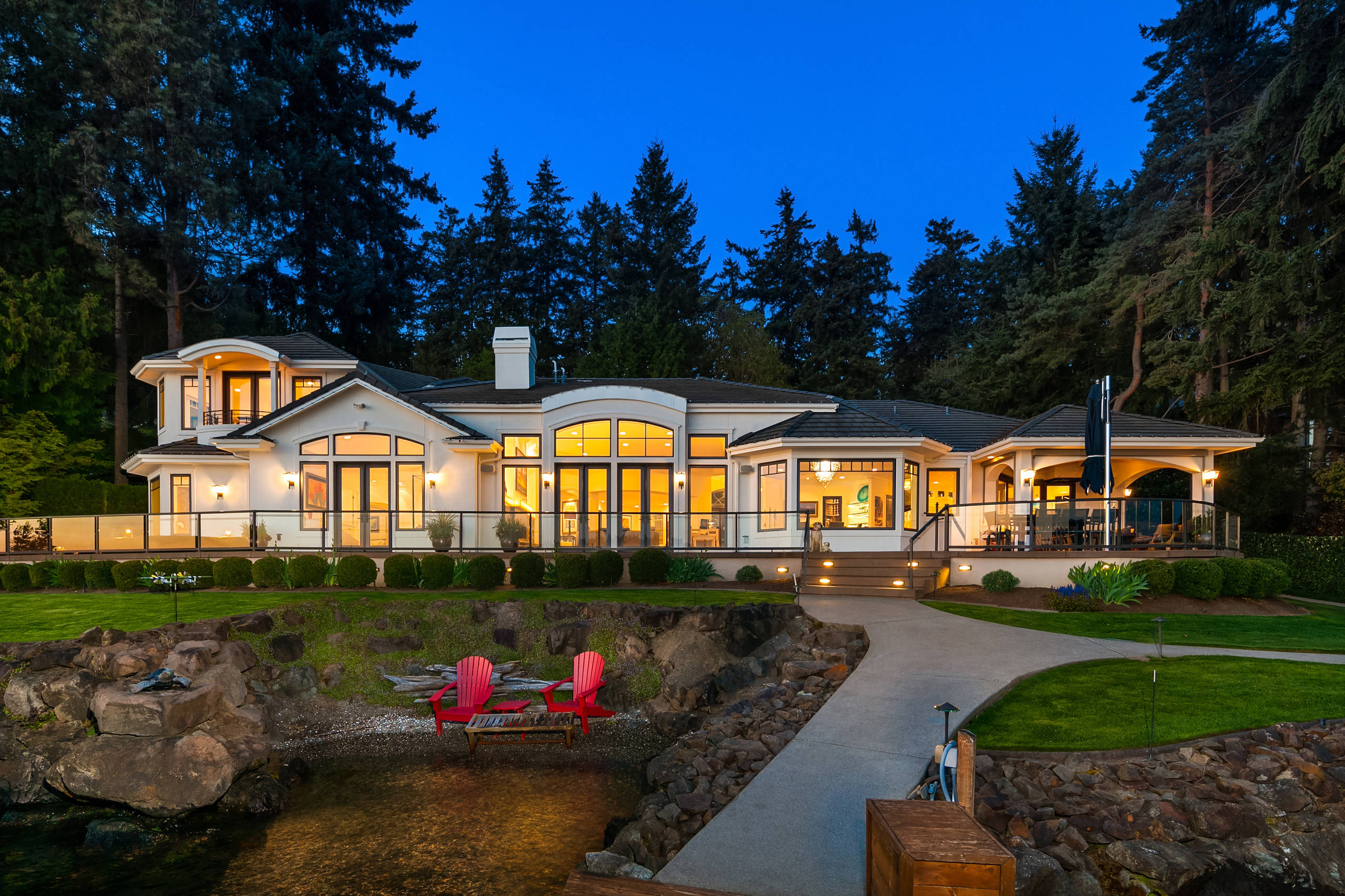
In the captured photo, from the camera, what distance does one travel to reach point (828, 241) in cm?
4469

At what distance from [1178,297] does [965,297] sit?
75.3ft

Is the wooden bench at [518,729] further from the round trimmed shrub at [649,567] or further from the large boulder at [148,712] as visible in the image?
the round trimmed shrub at [649,567]

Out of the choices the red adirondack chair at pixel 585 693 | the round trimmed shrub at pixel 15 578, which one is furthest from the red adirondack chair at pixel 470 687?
the round trimmed shrub at pixel 15 578

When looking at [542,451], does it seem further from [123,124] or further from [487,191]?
[487,191]

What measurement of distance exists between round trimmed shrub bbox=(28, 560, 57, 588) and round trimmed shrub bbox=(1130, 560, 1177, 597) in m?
24.1

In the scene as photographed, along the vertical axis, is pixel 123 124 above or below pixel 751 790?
above

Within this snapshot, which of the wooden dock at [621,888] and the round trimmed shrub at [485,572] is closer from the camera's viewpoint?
the wooden dock at [621,888]

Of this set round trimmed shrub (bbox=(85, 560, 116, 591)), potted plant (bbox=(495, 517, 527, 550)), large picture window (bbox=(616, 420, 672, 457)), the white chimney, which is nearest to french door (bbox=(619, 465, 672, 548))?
large picture window (bbox=(616, 420, 672, 457))

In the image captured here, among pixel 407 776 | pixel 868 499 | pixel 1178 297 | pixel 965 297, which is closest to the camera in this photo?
pixel 407 776

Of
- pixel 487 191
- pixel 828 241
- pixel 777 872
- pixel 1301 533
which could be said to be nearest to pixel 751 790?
pixel 777 872

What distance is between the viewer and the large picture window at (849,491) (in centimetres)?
1794

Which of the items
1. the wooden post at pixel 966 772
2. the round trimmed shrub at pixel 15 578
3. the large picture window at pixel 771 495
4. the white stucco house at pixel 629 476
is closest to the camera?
the wooden post at pixel 966 772

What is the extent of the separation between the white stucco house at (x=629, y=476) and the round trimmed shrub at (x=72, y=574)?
1192 millimetres

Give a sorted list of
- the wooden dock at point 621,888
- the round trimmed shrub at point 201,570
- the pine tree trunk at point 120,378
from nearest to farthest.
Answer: the wooden dock at point 621,888, the round trimmed shrub at point 201,570, the pine tree trunk at point 120,378
